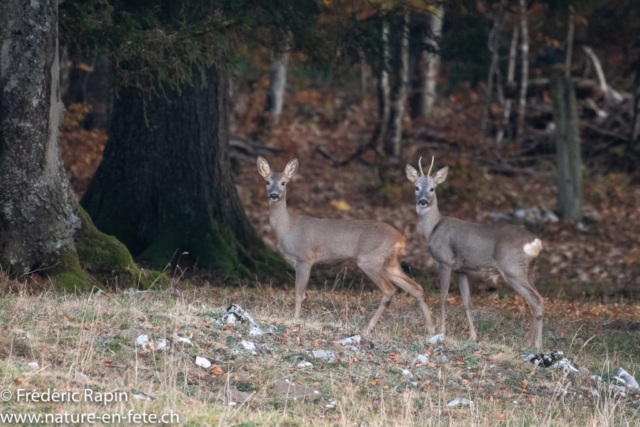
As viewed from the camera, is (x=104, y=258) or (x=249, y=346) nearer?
(x=249, y=346)

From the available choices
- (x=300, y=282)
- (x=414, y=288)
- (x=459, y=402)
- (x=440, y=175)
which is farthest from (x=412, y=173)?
(x=459, y=402)

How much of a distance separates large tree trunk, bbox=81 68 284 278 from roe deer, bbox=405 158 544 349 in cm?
298

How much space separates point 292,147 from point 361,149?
5.15ft

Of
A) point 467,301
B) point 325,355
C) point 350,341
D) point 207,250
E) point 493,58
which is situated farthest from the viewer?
point 493,58

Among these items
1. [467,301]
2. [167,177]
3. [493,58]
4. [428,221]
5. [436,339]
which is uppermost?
[493,58]

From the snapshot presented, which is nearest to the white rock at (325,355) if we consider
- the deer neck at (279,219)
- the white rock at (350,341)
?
the white rock at (350,341)

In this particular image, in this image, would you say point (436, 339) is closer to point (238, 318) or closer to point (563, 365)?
point (563, 365)

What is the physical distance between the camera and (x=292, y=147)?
18969 millimetres

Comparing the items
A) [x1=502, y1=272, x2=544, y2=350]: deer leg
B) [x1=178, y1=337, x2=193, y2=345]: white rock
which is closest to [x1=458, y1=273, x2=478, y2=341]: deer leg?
[x1=502, y1=272, x2=544, y2=350]: deer leg

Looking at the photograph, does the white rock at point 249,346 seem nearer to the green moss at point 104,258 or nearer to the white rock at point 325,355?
the white rock at point 325,355

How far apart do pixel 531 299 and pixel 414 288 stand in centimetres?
108

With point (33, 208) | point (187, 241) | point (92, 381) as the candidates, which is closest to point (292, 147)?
point (187, 241)

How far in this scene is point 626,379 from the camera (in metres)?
6.86

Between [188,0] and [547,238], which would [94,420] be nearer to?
[188,0]
